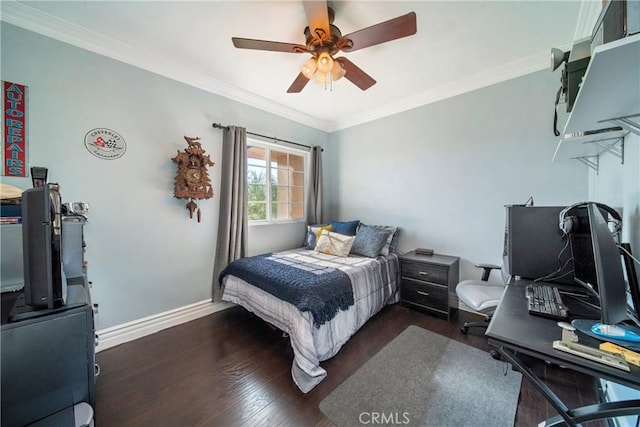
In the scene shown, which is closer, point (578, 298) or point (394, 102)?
point (578, 298)

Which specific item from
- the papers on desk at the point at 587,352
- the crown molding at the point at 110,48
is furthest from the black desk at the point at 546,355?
the crown molding at the point at 110,48

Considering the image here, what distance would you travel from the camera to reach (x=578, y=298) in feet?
4.04

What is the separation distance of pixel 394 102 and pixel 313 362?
319 cm

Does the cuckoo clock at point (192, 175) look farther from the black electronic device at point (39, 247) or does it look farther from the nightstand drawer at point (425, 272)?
the nightstand drawer at point (425, 272)

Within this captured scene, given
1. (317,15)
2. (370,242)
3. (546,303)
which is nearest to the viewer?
(546,303)

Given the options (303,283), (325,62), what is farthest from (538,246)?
(325,62)

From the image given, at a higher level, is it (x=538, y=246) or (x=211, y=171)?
(x=211, y=171)

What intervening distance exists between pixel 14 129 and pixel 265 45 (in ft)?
6.33

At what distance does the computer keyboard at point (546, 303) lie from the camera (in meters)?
1.01

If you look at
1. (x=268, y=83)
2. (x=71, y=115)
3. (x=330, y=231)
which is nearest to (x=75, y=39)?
(x=71, y=115)

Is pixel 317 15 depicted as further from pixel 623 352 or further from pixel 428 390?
pixel 428 390

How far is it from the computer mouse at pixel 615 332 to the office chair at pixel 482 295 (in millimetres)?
934

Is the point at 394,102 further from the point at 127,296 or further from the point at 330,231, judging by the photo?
the point at 127,296

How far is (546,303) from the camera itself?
3.66 feet
